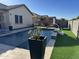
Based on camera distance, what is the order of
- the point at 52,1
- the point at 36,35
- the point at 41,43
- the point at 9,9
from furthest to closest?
1. the point at 52,1
2. the point at 9,9
3. the point at 36,35
4. the point at 41,43

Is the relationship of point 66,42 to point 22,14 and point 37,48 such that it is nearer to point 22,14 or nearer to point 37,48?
point 37,48

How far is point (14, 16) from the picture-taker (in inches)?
887

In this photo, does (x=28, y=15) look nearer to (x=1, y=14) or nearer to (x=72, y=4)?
(x=1, y=14)

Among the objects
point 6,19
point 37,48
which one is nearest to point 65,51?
point 37,48

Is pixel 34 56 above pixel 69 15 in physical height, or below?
below

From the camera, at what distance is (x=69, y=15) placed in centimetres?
3244

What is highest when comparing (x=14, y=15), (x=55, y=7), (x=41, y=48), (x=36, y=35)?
(x=55, y=7)

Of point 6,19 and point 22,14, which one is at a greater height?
point 22,14

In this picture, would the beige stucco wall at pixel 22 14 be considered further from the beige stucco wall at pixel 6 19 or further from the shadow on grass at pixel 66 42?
the shadow on grass at pixel 66 42

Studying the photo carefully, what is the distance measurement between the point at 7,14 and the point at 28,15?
830 cm

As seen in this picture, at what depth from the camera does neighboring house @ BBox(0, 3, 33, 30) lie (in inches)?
816

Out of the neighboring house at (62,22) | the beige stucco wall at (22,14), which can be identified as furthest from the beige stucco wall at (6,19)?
the neighboring house at (62,22)

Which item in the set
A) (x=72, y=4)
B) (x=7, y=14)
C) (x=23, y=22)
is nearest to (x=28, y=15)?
(x=23, y=22)

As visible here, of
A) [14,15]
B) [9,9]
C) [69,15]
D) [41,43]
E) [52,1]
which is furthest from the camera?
[69,15]
